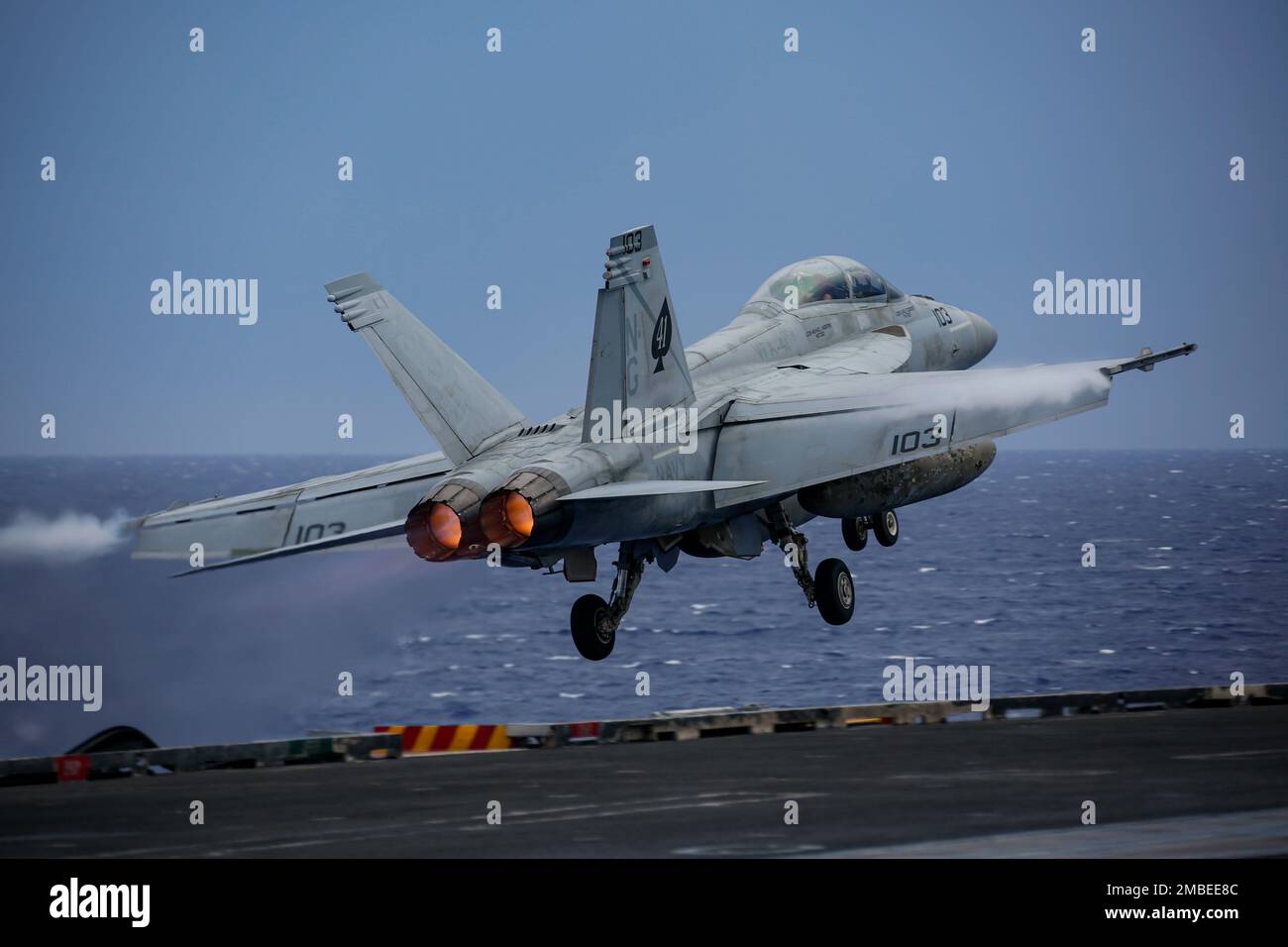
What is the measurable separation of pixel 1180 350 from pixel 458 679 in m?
53.3

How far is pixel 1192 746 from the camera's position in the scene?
24219 mm

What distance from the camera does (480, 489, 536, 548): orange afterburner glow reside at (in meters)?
19.9

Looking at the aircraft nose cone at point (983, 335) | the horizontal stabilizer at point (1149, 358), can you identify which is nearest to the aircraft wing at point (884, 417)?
the horizontal stabilizer at point (1149, 358)

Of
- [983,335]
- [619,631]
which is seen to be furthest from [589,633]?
[619,631]

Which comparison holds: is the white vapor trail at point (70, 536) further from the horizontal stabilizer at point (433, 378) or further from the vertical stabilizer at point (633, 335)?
the vertical stabilizer at point (633, 335)

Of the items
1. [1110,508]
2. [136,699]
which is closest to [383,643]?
[136,699]

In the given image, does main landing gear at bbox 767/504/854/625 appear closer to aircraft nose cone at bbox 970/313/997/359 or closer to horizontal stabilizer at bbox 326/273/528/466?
horizontal stabilizer at bbox 326/273/528/466

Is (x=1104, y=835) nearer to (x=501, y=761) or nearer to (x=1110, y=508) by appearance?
(x=501, y=761)

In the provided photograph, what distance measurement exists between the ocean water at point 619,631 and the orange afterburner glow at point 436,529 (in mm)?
5392

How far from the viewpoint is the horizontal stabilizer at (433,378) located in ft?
74.7

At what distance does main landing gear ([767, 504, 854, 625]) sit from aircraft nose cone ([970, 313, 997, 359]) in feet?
23.6

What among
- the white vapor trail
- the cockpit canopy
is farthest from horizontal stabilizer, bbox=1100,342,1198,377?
the white vapor trail

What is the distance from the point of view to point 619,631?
8550cm

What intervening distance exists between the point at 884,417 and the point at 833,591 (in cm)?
348
